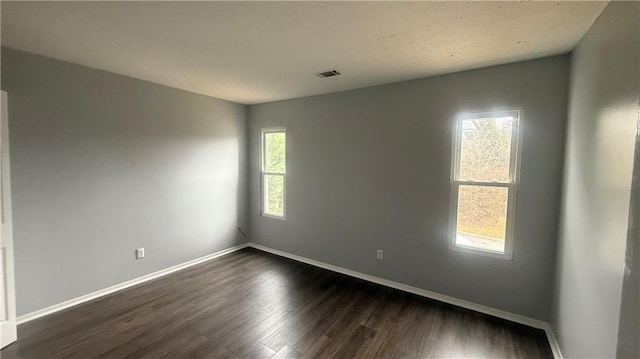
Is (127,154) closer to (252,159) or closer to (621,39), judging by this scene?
(252,159)

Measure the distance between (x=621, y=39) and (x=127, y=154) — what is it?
4306 mm

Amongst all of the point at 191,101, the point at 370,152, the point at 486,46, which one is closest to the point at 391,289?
the point at 370,152

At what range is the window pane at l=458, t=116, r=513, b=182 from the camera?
102 inches

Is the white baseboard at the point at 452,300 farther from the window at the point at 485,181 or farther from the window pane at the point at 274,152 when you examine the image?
the window pane at the point at 274,152

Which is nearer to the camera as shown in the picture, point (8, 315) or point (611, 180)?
point (611, 180)

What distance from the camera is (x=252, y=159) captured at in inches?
186

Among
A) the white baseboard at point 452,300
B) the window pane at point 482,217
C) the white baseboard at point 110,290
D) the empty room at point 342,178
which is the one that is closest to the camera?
the empty room at point 342,178

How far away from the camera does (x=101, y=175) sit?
2947 mm

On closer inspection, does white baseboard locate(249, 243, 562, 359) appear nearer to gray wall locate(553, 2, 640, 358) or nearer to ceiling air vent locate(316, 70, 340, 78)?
gray wall locate(553, 2, 640, 358)

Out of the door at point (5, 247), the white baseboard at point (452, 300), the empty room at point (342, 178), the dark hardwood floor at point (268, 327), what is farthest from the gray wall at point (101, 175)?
the white baseboard at point (452, 300)

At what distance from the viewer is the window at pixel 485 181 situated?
2576mm

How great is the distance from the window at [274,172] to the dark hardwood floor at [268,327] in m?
1.47

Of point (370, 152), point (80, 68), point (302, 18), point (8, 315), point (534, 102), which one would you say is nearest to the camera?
point (302, 18)

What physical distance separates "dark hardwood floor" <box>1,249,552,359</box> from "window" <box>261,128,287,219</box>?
57.8 inches
